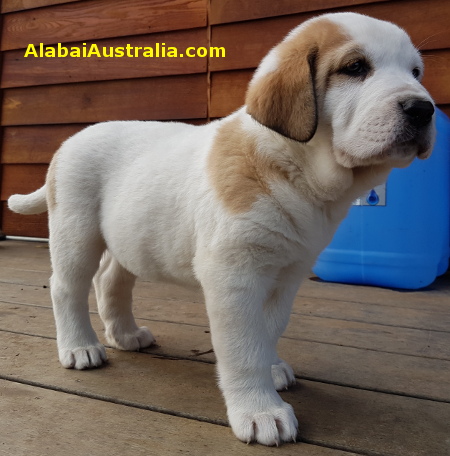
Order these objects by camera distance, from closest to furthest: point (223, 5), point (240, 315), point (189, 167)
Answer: point (240, 315) → point (189, 167) → point (223, 5)

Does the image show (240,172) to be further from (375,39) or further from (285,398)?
(285,398)

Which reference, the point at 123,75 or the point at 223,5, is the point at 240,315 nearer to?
the point at 223,5

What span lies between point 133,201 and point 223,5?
9.62ft

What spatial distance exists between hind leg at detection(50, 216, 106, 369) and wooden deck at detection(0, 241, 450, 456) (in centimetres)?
7

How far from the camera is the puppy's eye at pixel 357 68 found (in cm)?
158

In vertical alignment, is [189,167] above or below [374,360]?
above

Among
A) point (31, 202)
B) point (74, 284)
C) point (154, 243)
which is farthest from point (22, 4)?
point (154, 243)

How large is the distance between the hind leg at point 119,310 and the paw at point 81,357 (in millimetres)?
214

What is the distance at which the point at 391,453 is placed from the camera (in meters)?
1.48

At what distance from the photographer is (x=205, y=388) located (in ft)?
6.31

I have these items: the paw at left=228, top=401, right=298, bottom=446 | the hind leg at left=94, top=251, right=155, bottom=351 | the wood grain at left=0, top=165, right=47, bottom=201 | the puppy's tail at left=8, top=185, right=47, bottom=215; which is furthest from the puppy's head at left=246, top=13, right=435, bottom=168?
the wood grain at left=0, top=165, right=47, bottom=201

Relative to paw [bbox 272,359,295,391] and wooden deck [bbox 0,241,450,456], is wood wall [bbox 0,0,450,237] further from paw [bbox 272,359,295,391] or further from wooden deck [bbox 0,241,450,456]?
paw [bbox 272,359,295,391]

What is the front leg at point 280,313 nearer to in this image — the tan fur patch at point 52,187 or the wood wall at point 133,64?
the tan fur patch at point 52,187

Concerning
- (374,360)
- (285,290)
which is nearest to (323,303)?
(374,360)
